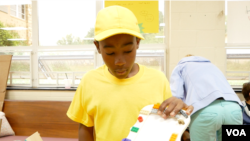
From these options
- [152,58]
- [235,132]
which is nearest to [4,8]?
[152,58]

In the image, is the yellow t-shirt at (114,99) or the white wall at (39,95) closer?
the yellow t-shirt at (114,99)

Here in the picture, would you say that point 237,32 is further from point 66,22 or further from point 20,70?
point 20,70

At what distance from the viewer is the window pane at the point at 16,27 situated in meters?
2.00

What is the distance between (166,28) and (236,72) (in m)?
0.81

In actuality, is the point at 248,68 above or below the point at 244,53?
below

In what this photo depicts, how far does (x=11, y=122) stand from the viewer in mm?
1752

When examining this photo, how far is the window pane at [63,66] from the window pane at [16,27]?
278 mm

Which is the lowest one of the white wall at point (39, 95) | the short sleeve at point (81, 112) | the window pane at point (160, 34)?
the white wall at point (39, 95)

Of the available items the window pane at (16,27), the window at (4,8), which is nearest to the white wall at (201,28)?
the window pane at (16,27)

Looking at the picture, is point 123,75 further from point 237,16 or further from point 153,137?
point 237,16

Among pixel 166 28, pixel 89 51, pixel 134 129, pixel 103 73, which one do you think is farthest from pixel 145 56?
pixel 134 129

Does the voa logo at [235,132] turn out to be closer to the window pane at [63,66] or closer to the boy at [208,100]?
the boy at [208,100]

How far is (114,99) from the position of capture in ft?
1.82

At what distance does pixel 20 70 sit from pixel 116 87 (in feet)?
6.00
